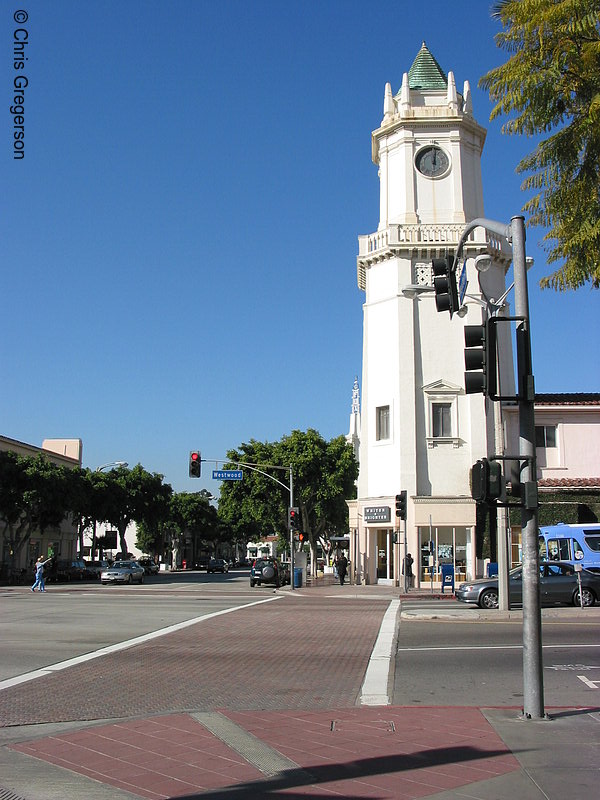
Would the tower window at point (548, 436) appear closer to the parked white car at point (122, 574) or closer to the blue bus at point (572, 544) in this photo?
the blue bus at point (572, 544)

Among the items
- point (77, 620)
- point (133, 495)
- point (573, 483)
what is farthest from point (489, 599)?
point (133, 495)

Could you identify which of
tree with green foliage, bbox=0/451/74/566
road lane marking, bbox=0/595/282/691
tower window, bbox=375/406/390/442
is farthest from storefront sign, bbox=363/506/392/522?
tree with green foliage, bbox=0/451/74/566

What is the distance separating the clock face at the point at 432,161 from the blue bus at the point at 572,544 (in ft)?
66.7

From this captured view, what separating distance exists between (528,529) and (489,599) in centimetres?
1627

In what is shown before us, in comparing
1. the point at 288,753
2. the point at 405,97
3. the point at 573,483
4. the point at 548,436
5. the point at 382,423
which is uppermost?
the point at 405,97

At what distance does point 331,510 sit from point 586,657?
4019cm

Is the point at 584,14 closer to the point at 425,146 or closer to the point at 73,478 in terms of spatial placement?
the point at 425,146

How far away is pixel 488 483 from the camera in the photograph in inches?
339

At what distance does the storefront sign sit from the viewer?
1534 inches

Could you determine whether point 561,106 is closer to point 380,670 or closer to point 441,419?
point 380,670

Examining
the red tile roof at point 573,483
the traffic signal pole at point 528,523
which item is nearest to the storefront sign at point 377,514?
the red tile roof at point 573,483

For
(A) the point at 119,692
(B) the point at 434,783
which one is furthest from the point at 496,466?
(A) the point at 119,692

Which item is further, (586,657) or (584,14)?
(586,657)

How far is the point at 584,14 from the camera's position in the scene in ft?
40.8
